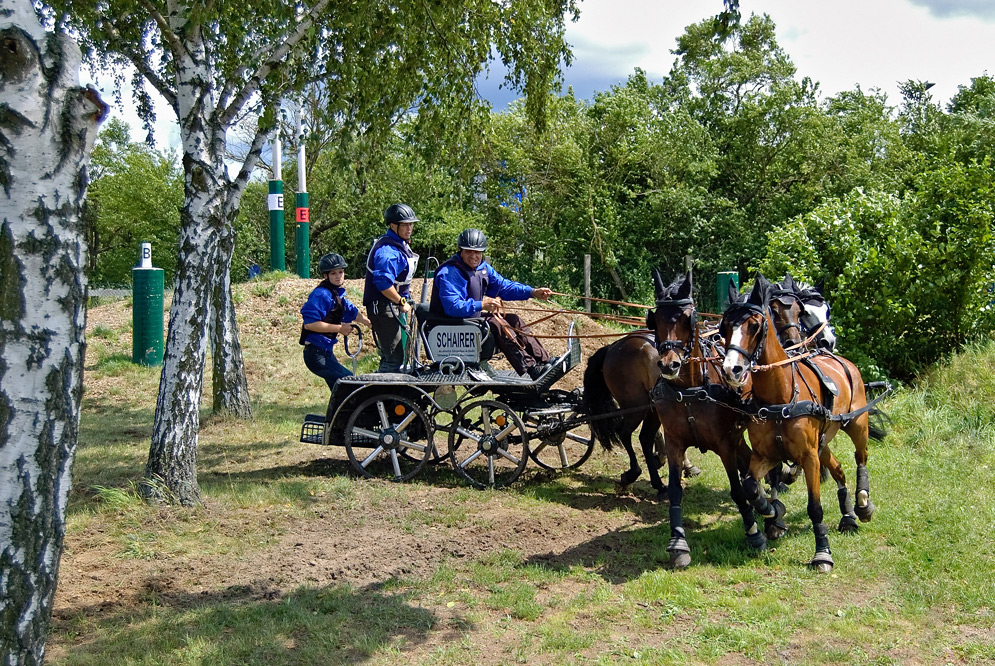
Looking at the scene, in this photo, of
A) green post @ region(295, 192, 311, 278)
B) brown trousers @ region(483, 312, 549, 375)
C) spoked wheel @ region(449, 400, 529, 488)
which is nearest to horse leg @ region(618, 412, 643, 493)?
spoked wheel @ region(449, 400, 529, 488)

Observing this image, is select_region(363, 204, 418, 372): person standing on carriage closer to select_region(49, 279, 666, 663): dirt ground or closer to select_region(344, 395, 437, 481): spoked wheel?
select_region(344, 395, 437, 481): spoked wheel

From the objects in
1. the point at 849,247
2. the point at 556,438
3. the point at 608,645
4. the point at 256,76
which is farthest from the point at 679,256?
the point at 608,645

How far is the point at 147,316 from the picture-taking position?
14.0 metres

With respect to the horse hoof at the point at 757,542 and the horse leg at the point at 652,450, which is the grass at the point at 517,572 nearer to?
the horse hoof at the point at 757,542

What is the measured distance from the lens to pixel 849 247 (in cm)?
1082

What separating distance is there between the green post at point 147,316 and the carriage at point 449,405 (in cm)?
675

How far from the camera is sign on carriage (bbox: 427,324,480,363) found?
801cm

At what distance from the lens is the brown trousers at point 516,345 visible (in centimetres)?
824

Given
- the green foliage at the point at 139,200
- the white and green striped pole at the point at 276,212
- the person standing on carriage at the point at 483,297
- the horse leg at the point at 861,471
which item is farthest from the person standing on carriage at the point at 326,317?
the green foliage at the point at 139,200

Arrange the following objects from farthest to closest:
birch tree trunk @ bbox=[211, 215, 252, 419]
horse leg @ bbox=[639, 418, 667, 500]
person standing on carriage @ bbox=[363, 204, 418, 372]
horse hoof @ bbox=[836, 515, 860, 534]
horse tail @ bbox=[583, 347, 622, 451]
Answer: birch tree trunk @ bbox=[211, 215, 252, 419] < person standing on carriage @ bbox=[363, 204, 418, 372] < horse tail @ bbox=[583, 347, 622, 451] < horse leg @ bbox=[639, 418, 667, 500] < horse hoof @ bbox=[836, 515, 860, 534]

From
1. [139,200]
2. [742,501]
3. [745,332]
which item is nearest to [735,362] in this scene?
[745,332]

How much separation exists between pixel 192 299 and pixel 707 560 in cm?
449

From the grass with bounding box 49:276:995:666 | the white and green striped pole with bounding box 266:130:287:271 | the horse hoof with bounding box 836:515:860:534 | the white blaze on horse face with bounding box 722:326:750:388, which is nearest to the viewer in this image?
the grass with bounding box 49:276:995:666

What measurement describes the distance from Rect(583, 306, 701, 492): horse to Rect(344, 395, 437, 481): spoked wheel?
1601 mm
